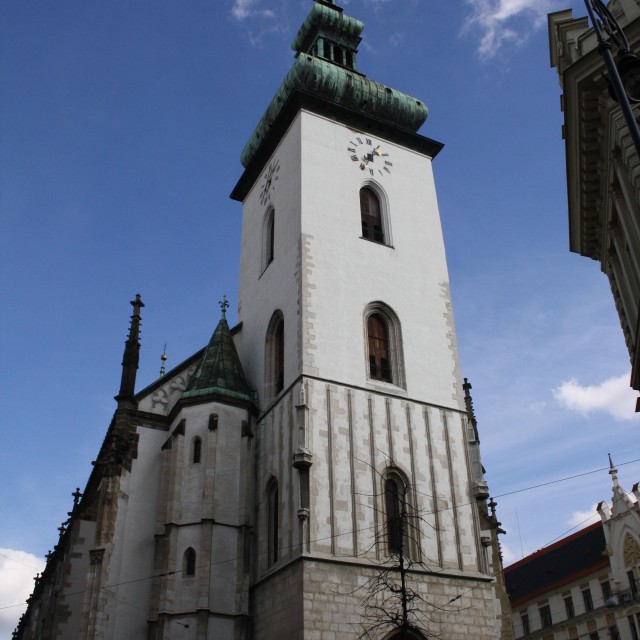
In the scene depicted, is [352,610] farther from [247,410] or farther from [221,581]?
[247,410]

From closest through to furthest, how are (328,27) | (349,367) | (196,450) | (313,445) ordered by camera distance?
(313,445)
(349,367)
(196,450)
(328,27)

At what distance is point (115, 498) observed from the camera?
2095 centimetres

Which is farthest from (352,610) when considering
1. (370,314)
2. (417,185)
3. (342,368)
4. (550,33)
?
(417,185)

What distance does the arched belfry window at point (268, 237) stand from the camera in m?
26.1

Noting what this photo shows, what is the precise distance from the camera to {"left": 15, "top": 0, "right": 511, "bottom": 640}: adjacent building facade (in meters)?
18.8

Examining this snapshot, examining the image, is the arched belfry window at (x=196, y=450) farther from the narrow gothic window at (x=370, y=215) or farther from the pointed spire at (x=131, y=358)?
the narrow gothic window at (x=370, y=215)

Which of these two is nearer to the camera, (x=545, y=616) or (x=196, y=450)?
(x=196, y=450)

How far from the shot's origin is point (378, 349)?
74.0 ft

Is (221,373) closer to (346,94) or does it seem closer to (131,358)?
(131,358)

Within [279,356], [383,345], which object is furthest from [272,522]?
[383,345]

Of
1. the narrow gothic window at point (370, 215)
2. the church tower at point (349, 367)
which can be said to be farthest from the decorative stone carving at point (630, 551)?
the narrow gothic window at point (370, 215)

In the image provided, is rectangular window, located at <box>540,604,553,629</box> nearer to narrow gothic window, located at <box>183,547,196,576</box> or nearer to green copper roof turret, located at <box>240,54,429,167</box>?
green copper roof turret, located at <box>240,54,429,167</box>

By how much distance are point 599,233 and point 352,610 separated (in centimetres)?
946

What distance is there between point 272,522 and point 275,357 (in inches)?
196
